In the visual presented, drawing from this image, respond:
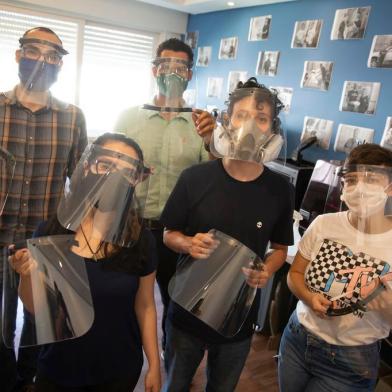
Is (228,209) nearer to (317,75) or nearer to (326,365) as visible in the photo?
(326,365)

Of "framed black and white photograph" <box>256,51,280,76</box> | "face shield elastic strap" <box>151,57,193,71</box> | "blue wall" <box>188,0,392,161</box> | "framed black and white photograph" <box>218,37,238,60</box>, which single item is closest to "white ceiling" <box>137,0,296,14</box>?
"blue wall" <box>188,0,392,161</box>

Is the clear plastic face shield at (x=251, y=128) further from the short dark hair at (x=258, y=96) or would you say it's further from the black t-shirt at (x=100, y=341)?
the black t-shirt at (x=100, y=341)

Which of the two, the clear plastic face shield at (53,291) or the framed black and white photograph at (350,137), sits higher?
the framed black and white photograph at (350,137)

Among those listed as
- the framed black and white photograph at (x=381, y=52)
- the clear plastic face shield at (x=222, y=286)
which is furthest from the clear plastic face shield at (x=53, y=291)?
the framed black and white photograph at (x=381, y=52)

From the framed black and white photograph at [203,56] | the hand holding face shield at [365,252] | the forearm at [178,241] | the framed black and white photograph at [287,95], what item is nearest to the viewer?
the hand holding face shield at [365,252]

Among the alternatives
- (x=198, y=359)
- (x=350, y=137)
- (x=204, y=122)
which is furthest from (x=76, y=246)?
(x=350, y=137)

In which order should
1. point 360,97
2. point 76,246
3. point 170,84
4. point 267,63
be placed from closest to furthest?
point 76,246
point 170,84
point 360,97
point 267,63

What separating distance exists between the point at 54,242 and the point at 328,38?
2716mm

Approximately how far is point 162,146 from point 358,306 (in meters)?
1.02

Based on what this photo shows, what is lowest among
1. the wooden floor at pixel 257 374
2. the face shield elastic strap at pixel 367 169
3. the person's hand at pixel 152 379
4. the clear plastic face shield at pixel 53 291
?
the wooden floor at pixel 257 374

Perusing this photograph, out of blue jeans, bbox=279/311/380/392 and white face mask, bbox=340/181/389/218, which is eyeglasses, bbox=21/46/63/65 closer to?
white face mask, bbox=340/181/389/218

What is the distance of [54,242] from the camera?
980 mm

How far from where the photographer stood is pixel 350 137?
2754 mm

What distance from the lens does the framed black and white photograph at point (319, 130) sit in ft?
9.59
